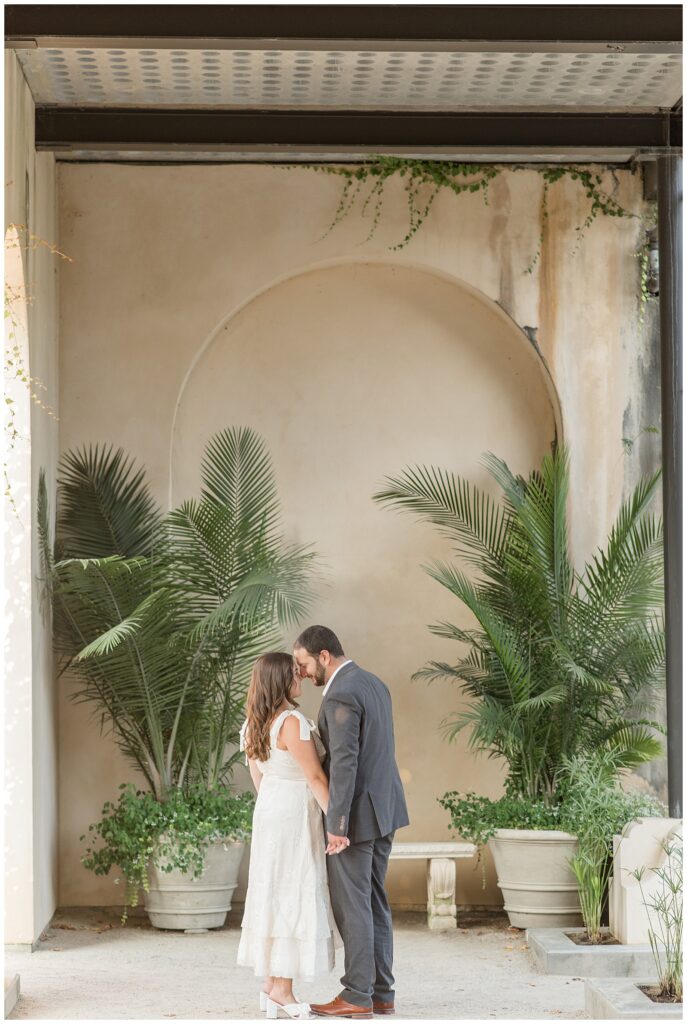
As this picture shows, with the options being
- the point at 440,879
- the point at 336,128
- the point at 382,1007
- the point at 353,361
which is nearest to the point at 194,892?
the point at 440,879

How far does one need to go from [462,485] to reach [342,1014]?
4.20 metres

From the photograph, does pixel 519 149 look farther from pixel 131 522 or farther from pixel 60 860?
pixel 60 860

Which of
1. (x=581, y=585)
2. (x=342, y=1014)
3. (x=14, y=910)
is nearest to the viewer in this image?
(x=342, y=1014)

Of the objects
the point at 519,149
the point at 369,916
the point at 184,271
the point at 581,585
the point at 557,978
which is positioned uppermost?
the point at 519,149

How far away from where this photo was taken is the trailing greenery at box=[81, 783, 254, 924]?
7867 mm

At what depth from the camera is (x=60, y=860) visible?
28.8ft

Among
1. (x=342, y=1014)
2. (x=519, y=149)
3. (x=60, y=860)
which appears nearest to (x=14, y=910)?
(x=60, y=860)

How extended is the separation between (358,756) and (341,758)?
0.15 m

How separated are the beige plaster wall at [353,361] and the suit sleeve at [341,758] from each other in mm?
3261

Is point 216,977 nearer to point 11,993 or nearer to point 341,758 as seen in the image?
point 11,993

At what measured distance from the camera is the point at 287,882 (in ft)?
19.0

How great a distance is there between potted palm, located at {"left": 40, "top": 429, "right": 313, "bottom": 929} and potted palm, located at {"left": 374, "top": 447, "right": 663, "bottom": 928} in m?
1.09

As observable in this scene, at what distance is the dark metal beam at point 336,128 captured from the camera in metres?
8.13

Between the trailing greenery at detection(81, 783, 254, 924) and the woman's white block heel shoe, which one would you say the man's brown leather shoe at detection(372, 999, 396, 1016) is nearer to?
the woman's white block heel shoe
